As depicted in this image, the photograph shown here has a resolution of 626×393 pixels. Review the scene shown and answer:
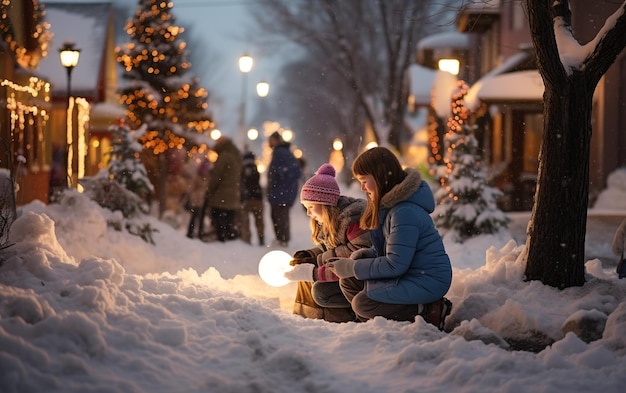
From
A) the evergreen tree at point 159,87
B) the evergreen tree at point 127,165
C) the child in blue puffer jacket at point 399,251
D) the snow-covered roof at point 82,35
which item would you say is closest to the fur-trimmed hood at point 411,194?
the child in blue puffer jacket at point 399,251

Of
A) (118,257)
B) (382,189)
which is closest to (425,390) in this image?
(382,189)

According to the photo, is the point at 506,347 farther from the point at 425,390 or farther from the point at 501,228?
the point at 501,228

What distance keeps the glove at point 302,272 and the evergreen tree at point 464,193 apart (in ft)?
26.4

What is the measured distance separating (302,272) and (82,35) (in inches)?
1119

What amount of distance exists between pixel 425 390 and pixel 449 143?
38.3 feet

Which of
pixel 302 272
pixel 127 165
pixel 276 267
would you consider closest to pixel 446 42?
pixel 127 165

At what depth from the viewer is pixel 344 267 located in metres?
7.27

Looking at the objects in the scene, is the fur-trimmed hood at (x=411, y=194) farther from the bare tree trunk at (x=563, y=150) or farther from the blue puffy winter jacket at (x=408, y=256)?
the bare tree trunk at (x=563, y=150)

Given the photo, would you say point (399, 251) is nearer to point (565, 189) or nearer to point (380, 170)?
point (380, 170)

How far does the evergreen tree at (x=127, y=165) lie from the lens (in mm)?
15336

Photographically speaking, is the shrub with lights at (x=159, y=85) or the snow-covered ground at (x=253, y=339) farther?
the shrub with lights at (x=159, y=85)

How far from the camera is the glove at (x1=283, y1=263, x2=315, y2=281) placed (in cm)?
788

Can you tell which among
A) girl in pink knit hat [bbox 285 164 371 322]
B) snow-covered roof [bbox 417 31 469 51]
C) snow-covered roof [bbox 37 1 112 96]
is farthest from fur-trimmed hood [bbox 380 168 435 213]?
snow-covered roof [bbox 417 31 469 51]

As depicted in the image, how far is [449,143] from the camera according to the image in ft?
54.4
